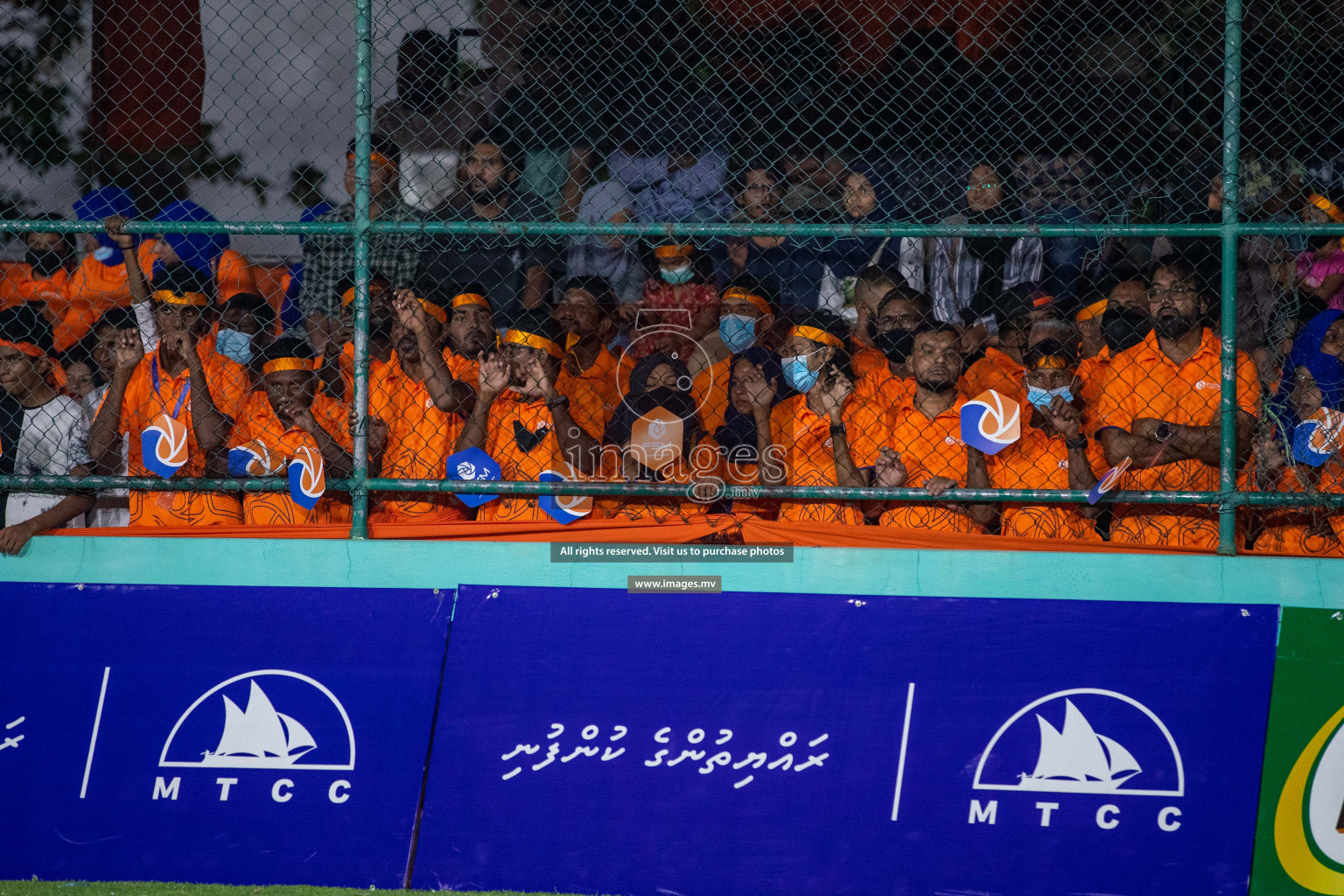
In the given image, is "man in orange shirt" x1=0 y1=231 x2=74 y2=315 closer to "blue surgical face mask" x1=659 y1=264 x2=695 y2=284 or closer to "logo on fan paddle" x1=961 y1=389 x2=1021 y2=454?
"blue surgical face mask" x1=659 y1=264 x2=695 y2=284

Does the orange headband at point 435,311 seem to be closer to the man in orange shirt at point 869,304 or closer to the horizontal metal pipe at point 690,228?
the horizontal metal pipe at point 690,228

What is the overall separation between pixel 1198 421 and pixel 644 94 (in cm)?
288

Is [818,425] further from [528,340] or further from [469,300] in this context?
[469,300]

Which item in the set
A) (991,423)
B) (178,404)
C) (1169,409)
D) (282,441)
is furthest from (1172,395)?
(178,404)

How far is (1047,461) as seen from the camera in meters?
4.29

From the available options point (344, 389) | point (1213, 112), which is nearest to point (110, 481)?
point (344, 389)

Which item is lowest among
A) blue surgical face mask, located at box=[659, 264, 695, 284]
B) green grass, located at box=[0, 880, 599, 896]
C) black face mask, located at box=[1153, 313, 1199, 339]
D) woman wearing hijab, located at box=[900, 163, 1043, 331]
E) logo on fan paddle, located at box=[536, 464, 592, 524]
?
green grass, located at box=[0, 880, 599, 896]

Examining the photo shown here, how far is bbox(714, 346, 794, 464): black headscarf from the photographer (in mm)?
4195

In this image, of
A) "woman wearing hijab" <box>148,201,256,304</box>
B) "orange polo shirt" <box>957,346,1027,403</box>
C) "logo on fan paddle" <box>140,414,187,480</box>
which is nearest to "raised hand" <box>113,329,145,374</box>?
"logo on fan paddle" <box>140,414,187,480</box>

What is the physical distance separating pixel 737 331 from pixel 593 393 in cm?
61

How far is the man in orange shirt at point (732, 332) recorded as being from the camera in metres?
4.46

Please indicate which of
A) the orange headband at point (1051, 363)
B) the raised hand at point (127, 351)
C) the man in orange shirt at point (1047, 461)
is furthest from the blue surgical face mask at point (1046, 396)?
the raised hand at point (127, 351)

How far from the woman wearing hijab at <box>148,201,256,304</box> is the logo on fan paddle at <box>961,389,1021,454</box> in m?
3.25

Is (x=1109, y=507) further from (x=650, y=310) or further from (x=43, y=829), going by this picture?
(x=43, y=829)
